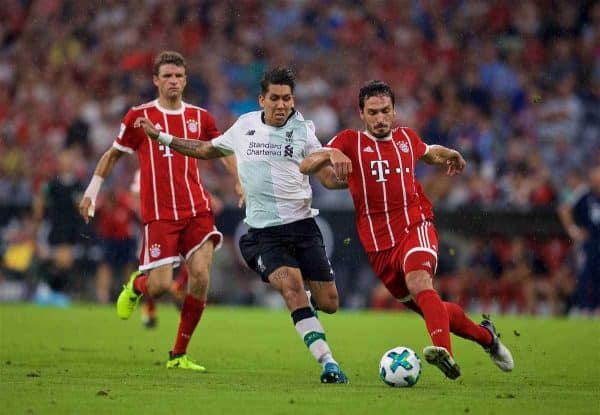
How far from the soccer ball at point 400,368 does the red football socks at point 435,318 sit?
0.22 meters

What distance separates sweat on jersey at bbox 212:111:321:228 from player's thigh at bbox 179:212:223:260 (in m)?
1.26

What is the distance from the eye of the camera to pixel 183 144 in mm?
9531

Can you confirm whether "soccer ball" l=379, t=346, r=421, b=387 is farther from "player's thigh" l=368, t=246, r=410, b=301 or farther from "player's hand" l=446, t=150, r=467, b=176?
"player's hand" l=446, t=150, r=467, b=176

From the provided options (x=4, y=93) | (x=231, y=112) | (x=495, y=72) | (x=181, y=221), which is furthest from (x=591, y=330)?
(x=4, y=93)

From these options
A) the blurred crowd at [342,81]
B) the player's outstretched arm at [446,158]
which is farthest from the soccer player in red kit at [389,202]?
the blurred crowd at [342,81]

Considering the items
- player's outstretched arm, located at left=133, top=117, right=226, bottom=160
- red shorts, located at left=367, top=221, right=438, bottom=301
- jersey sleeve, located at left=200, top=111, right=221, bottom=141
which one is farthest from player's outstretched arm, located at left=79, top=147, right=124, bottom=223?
red shorts, located at left=367, top=221, right=438, bottom=301

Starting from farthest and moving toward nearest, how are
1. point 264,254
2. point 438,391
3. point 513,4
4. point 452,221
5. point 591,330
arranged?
point 513,4 → point 452,221 → point 591,330 → point 264,254 → point 438,391

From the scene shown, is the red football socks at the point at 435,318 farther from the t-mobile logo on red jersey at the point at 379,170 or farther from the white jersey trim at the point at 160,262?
the white jersey trim at the point at 160,262

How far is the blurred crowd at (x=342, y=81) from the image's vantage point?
19.6 meters

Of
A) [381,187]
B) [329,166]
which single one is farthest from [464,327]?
[329,166]

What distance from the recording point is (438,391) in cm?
821

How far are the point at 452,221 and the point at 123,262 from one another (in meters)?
5.43

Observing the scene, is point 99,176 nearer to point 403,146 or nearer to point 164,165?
point 164,165

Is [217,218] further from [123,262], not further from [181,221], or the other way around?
[181,221]
